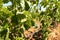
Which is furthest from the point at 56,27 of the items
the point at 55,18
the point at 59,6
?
the point at 59,6

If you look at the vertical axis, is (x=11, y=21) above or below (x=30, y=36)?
above

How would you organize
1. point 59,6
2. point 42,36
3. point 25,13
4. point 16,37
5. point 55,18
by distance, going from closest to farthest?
point 25,13 → point 16,37 → point 42,36 → point 59,6 → point 55,18

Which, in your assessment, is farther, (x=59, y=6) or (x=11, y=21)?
(x=59, y=6)

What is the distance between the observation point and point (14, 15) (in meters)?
3.42

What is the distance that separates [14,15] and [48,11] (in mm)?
1409

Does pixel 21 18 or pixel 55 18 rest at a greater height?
pixel 21 18

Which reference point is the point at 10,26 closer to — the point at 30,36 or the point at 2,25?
the point at 2,25

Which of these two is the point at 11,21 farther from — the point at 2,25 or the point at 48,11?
the point at 48,11

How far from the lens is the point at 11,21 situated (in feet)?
11.5

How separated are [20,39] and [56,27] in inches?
85.1

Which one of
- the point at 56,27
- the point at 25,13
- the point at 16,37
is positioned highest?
the point at 25,13

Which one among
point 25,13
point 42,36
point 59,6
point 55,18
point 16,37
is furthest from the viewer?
point 55,18

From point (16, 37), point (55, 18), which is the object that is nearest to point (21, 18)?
point (16, 37)

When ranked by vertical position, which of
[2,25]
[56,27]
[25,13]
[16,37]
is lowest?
[56,27]
